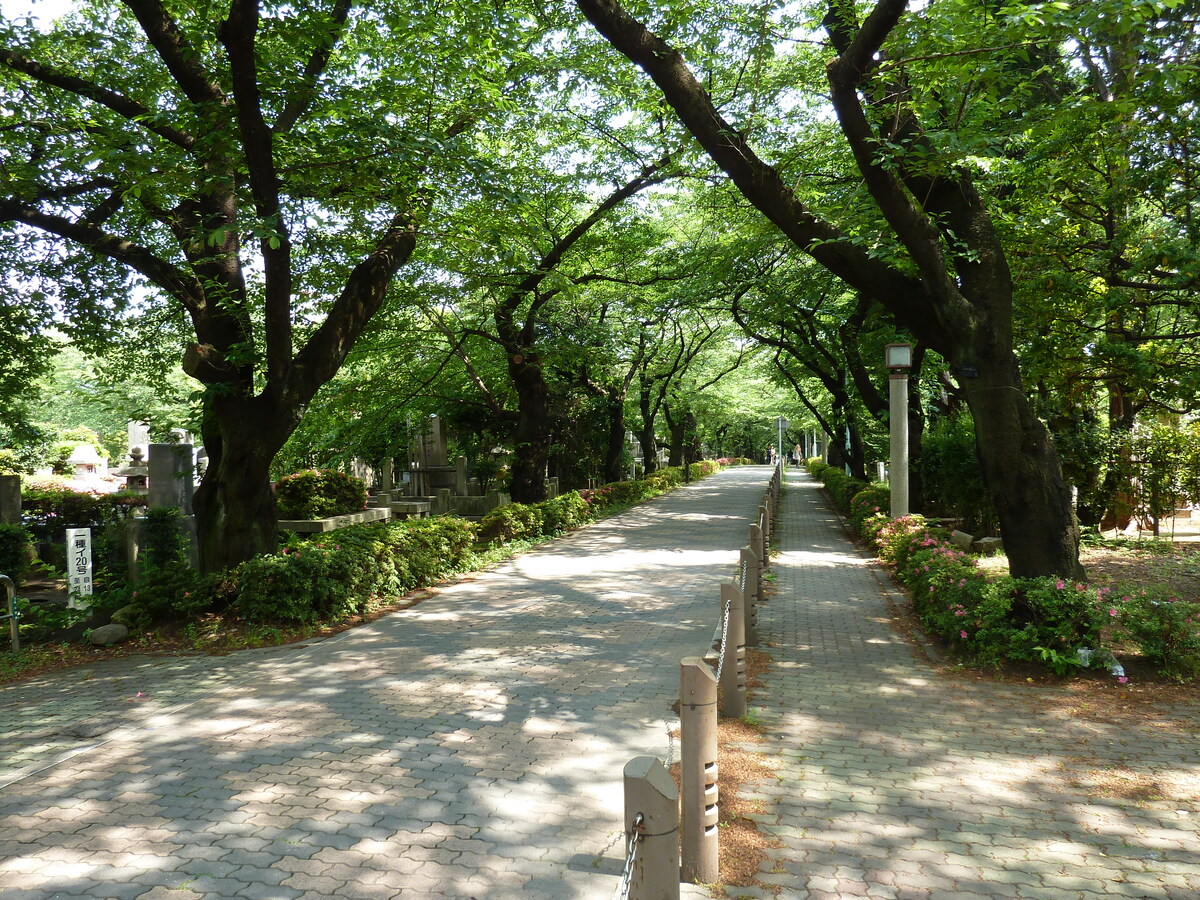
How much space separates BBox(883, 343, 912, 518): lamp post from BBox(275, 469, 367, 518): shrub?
1051 centimetres

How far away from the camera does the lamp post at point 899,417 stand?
12484 millimetres

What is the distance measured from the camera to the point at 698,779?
3.69 m

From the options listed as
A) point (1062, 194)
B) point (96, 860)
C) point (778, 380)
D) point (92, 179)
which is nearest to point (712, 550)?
point (1062, 194)

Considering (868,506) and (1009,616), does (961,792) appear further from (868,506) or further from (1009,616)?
(868,506)

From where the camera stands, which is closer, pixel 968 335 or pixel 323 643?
pixel 968 335

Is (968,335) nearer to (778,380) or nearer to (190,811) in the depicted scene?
(190,811)

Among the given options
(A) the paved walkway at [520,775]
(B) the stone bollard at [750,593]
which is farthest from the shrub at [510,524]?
(B) the stone bollard at [750,593]

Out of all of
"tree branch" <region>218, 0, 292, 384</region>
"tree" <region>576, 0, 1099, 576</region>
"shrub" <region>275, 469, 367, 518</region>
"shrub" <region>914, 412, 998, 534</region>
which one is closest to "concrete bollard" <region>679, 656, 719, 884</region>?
"tree" <region>576, 0, 1099, 576</region>

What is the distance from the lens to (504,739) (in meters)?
5.54

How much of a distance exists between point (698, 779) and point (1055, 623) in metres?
4.74

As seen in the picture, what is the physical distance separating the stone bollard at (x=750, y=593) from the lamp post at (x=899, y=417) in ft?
15.7

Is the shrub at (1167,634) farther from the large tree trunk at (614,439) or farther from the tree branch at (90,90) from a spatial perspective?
the large tree trunk at (614,439)

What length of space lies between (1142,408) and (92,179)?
1813 cm

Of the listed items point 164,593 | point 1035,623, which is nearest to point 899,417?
point 1035,623
